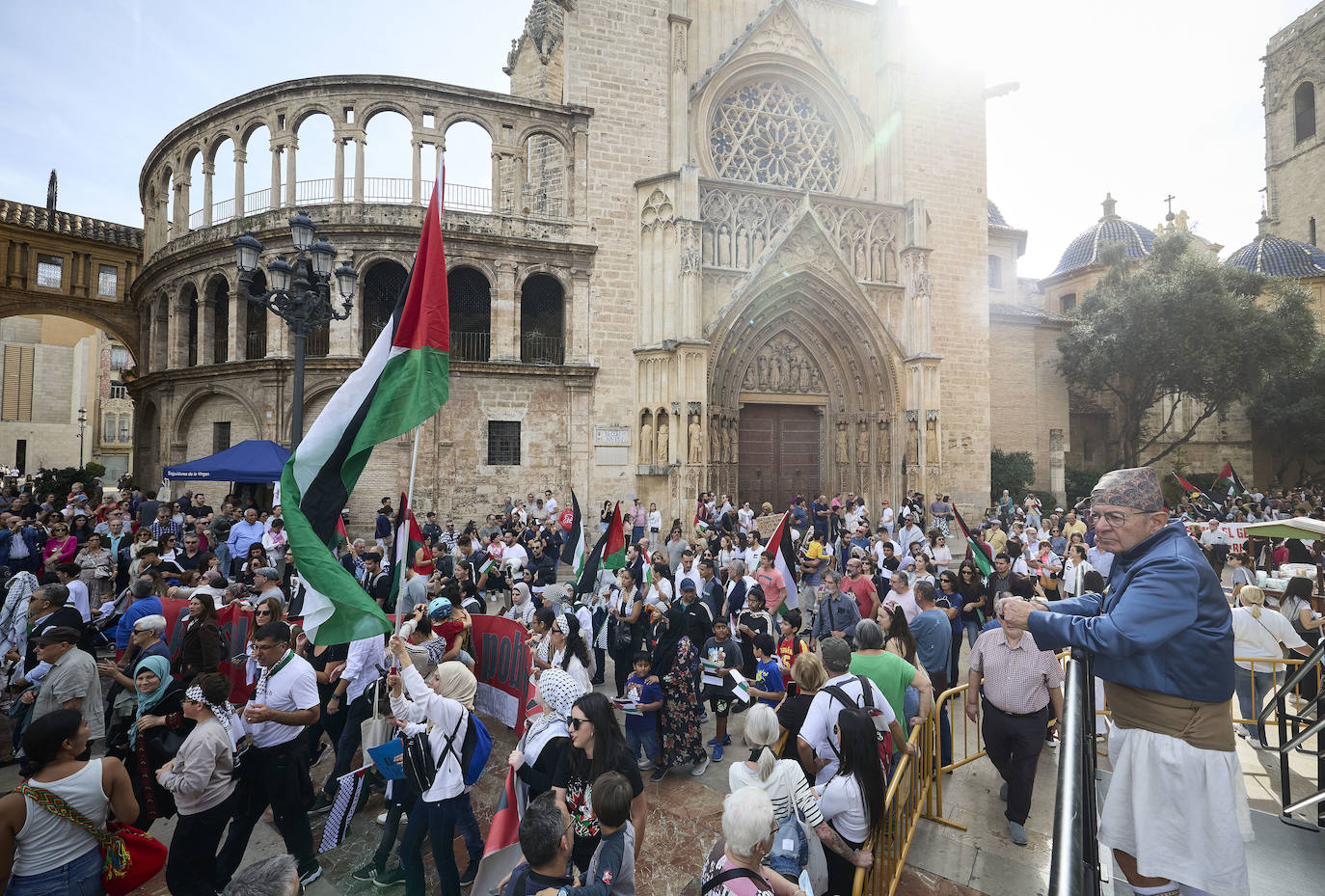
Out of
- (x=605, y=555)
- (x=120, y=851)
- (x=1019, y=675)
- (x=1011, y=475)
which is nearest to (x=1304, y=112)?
(x=1011, y=475)

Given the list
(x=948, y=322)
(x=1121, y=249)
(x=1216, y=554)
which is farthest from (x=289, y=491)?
(x=1121, y=249)

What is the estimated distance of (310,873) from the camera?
15.6 feet

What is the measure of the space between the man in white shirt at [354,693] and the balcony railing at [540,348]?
51.1 ft

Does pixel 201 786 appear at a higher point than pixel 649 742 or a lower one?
higher

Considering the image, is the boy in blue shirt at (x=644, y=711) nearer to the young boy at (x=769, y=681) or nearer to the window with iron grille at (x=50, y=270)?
the young boy at (x=769, y=681)

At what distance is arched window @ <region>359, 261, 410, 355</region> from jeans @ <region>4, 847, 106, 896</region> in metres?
18.3

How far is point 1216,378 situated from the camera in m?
26.2

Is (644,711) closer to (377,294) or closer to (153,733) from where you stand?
(153,733)

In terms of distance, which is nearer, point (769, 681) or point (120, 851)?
point (120, 851)

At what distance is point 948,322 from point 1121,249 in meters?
14.0

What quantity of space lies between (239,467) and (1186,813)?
1703 cm

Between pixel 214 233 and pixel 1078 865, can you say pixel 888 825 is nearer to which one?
pixel 1078 865

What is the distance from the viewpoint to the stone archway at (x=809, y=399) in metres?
21.0

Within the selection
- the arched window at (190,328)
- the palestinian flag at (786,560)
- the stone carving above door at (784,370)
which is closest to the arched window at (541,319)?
the stone carving above door at (784,370)
